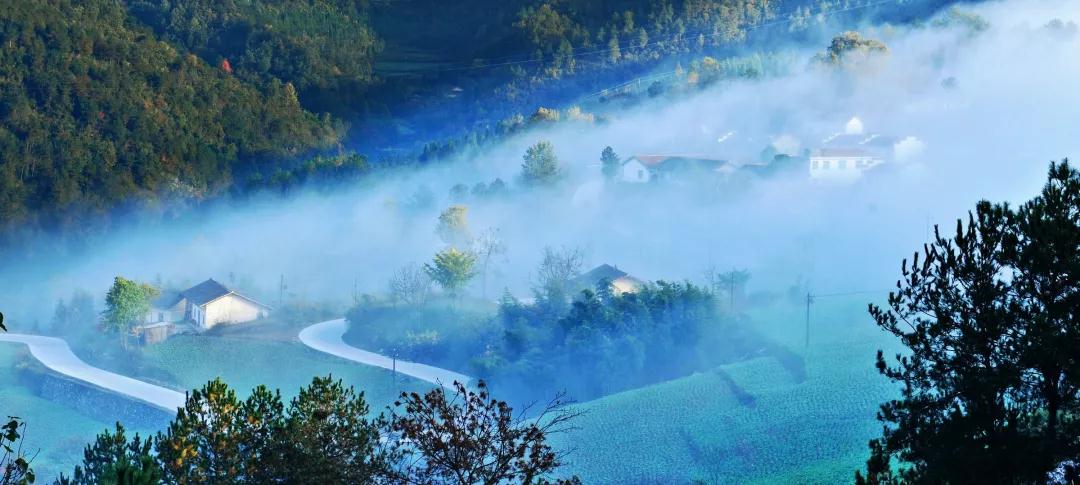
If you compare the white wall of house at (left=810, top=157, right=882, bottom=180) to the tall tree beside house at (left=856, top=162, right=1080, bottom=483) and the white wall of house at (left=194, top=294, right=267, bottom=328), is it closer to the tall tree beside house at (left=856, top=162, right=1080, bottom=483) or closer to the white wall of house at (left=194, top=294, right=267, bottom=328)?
the white wall of house at (left=194, top=294, right=267, bottom=328)

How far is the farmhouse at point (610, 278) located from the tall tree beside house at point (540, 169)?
51.3ft

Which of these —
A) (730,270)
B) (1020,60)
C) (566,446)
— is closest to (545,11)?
(1020,60)

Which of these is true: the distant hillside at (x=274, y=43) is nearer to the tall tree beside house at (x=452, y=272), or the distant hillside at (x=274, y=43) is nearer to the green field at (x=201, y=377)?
the tall tree beside house at (x=452, y=272)

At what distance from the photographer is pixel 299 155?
73.0 meters

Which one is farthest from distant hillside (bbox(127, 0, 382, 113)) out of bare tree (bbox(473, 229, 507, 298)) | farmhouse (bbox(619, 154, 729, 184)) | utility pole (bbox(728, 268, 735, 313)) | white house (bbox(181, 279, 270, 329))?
utility pole (bbox(728, 268, 735, 313))

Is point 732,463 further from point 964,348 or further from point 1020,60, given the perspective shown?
point 1020,60

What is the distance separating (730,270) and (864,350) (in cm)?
1134

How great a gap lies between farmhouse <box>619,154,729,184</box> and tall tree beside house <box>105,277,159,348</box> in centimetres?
2395

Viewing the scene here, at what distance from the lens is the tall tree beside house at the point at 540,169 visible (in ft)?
199

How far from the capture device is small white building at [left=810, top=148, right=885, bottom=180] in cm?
5975

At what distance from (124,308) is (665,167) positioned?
25.8 m

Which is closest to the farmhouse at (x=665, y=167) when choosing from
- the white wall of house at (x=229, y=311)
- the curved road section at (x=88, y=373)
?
the white wall of house at (x=229, y=311)

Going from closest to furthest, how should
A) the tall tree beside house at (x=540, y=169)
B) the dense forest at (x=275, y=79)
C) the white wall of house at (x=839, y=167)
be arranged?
the white wall of house at (x=839, y=167) → the tall tree beside house at (x=540, y=169) → the dense forest at (x=275, y=79)

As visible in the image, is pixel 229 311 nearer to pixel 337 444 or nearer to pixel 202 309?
pixel 202 309
